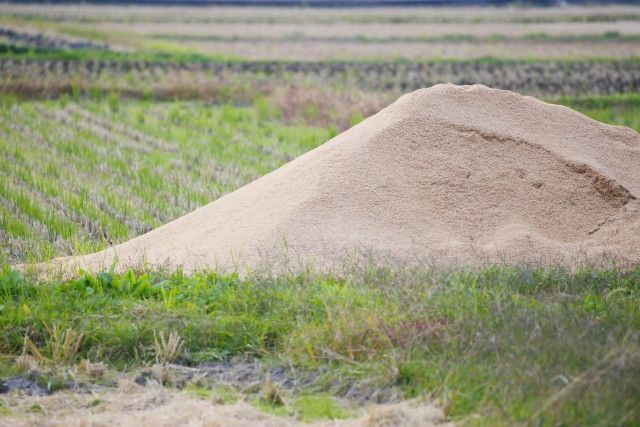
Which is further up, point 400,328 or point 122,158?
point 400,328

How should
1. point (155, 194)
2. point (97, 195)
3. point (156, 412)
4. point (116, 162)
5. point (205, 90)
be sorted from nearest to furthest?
point (156, 412) → point (97, 195) → point (155, 194) → point (116, 162) → point (205, 90)

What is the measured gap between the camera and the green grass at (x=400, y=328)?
135 inches

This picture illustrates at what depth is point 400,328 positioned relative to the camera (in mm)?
4066

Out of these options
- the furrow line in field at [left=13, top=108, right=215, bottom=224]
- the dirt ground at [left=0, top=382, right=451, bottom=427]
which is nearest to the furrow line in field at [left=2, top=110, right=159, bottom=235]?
the furrow line in field at [left=13, top=108, right=215, bottom=224]

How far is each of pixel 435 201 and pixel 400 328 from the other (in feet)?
5.87

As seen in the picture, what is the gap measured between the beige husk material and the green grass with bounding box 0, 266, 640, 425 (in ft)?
1.28

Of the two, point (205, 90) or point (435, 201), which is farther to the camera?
point (205, 90)

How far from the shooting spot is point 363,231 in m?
5.35

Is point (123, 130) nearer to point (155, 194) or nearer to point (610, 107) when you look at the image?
point (155, 194)

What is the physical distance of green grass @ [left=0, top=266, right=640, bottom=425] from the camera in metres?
3.44

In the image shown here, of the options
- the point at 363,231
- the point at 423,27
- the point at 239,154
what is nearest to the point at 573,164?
the point at 363,231

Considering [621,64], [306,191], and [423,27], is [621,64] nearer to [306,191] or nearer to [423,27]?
[423,27]

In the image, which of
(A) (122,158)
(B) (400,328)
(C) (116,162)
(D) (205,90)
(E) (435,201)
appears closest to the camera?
(B) (400,328)

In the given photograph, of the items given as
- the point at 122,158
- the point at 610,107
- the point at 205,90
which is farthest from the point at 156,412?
the point at 205,90
